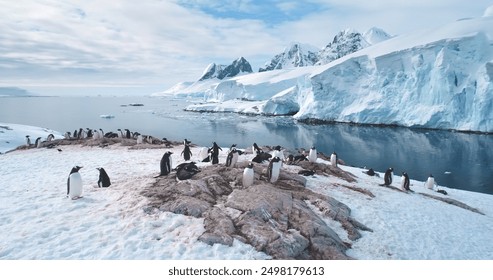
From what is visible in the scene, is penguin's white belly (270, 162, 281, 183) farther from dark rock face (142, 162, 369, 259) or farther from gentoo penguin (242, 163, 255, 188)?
gentoo penguin (242, 163, 255, 188)

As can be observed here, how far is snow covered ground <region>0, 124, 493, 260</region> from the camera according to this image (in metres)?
6.98

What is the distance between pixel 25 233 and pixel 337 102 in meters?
63.0

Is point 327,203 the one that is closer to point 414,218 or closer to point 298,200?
point 298,200

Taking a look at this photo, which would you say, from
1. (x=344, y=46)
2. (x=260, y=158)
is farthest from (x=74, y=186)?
(x=344, y=46)

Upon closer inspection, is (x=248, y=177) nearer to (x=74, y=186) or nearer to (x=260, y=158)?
(x=260, y=158)

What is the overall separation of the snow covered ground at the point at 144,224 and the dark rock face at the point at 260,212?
292 mm

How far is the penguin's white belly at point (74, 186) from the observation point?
9555 millimetres

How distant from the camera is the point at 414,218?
35.5 feet

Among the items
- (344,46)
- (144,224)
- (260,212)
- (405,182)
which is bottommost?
(405,182)

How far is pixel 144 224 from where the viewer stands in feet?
26.0

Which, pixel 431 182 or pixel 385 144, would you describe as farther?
pixel 385 144

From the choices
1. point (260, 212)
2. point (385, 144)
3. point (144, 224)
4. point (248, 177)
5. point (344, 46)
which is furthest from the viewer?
point (344, 46)

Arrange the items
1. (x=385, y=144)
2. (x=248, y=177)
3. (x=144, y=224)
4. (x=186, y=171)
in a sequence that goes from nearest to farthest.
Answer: (x=144, y=224) → (x=248, y=177) → (x=186, y=171) → (x=385, y=144)

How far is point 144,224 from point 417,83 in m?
56.9
